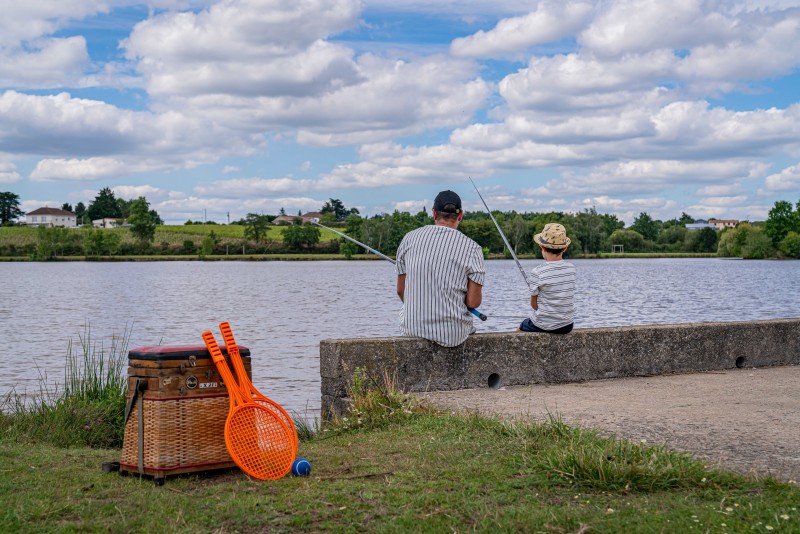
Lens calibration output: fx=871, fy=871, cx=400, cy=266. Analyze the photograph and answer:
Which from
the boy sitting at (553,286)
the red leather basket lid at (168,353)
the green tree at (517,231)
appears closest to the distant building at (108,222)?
the green tree at (517,231)

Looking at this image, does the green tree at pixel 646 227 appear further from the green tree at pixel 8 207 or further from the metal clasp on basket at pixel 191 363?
the metal clasp on basket at pixel 191 363

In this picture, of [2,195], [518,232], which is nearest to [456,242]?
[518,232]

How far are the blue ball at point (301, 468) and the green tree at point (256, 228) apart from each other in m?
120

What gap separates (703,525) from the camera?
12.7 ft

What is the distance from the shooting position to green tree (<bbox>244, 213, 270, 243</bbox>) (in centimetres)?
12569

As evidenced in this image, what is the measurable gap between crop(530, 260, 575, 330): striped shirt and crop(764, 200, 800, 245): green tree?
118m

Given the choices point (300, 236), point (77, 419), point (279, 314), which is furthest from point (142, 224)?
point (77, 419)

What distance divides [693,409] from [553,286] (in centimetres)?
182

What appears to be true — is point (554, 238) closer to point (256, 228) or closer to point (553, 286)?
point (553, 286)

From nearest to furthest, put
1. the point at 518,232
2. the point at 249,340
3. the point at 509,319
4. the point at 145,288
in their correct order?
the point at 249,340 < the point at 509,319 < the point at 145,288 < the point at 518,232

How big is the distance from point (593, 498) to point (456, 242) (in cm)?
316

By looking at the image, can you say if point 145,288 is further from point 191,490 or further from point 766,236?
point 766,236

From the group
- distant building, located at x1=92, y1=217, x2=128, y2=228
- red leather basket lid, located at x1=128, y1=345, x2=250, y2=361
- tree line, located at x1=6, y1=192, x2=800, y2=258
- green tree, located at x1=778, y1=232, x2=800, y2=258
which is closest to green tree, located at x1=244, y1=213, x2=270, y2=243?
tree line, located at x1=6, y1=192, x2=800, y2=258

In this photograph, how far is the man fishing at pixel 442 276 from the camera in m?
7.15
